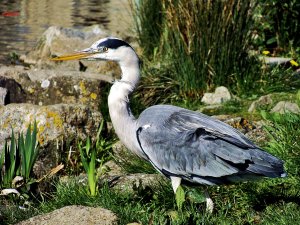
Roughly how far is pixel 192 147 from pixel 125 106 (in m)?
0.76

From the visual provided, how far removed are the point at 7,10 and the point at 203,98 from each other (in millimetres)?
11390

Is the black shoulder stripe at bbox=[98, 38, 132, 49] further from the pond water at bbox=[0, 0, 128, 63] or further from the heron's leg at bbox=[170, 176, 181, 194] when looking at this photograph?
the pond water at bbox=[0, 0, 128, 63]

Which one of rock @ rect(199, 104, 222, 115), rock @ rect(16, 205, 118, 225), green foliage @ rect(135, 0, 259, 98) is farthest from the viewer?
green foliage @ rect(135, 0, 259, 98)

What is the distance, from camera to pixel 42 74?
9.09 m

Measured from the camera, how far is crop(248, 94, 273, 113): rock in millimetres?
8320

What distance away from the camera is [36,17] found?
18.6m

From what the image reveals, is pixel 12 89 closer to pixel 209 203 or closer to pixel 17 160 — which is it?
pixel 17 160

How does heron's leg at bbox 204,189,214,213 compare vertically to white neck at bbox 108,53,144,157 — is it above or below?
below

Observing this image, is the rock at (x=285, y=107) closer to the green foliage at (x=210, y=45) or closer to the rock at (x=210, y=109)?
the rock at (x=210, y=109)

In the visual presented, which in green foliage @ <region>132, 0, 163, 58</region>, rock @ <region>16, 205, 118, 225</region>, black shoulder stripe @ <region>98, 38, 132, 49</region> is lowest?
green foliage @ <region>132, 0, 163, 58</region>

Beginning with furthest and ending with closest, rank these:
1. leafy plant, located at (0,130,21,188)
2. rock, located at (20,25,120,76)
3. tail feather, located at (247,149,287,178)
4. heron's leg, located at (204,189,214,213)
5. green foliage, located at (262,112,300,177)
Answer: rock, located at (20,25,120,76), leafy plant, located at (0,130,21,188), green foliage, located at (262,112,300,177), heron's leg, located at (204,189,214,213), tail feather, located at (247,149,287,178)

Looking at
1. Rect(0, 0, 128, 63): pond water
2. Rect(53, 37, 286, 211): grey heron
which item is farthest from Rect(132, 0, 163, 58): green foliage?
Rect(53, 37, 286, 211): grey heron

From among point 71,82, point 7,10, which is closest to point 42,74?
point 71,82

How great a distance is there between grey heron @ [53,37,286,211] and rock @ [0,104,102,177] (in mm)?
1327
